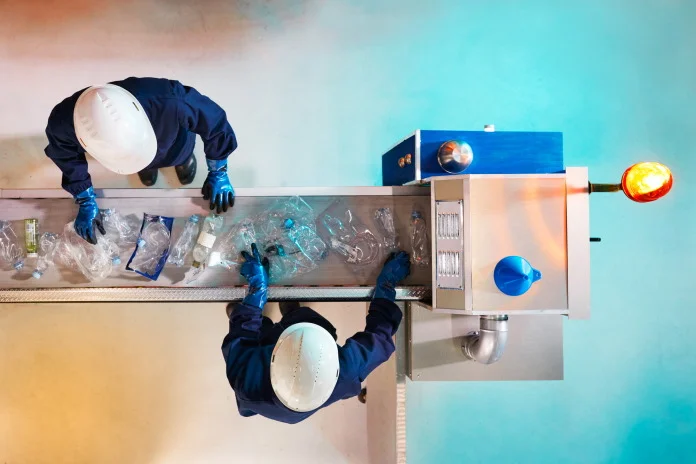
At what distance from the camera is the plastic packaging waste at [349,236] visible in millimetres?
1855

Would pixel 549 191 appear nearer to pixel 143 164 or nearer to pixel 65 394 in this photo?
pixel 143 164

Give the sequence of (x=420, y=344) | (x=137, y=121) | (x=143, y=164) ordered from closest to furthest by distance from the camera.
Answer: (x=137, y=121) → (x=143, y=164) → (x=420, y=344)

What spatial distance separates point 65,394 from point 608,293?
3429 mm

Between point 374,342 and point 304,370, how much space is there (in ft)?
1.13

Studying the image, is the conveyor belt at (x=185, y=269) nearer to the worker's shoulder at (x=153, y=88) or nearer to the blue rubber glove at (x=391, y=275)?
the blue rubber glove at (x=391, y=275)

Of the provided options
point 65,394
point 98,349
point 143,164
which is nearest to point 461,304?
point 143,164

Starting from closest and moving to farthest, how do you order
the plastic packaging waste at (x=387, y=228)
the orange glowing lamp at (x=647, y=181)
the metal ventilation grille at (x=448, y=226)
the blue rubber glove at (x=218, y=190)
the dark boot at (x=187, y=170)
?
the orange glowing lamp at (x=647, y=181) < the metal ventilation grille at (x=448, y=226) < the blue rubber glove at (x=218, y=190) < the plastic packaging waste at (x=387, y=228) < the dark boot at (x=187, y=170)

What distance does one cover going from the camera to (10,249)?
5.84ft

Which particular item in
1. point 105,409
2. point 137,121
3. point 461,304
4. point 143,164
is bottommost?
point 105,409

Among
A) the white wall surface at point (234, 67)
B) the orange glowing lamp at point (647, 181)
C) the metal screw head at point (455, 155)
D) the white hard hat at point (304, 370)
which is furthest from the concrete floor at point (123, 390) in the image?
the orange glowing lamp at point (647, 181)

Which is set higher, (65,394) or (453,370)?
(453,370)

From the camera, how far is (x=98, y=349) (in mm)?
2500

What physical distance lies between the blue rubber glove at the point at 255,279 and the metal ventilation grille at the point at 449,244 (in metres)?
0.71

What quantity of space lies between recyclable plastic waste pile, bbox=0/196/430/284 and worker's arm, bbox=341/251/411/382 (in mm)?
93
